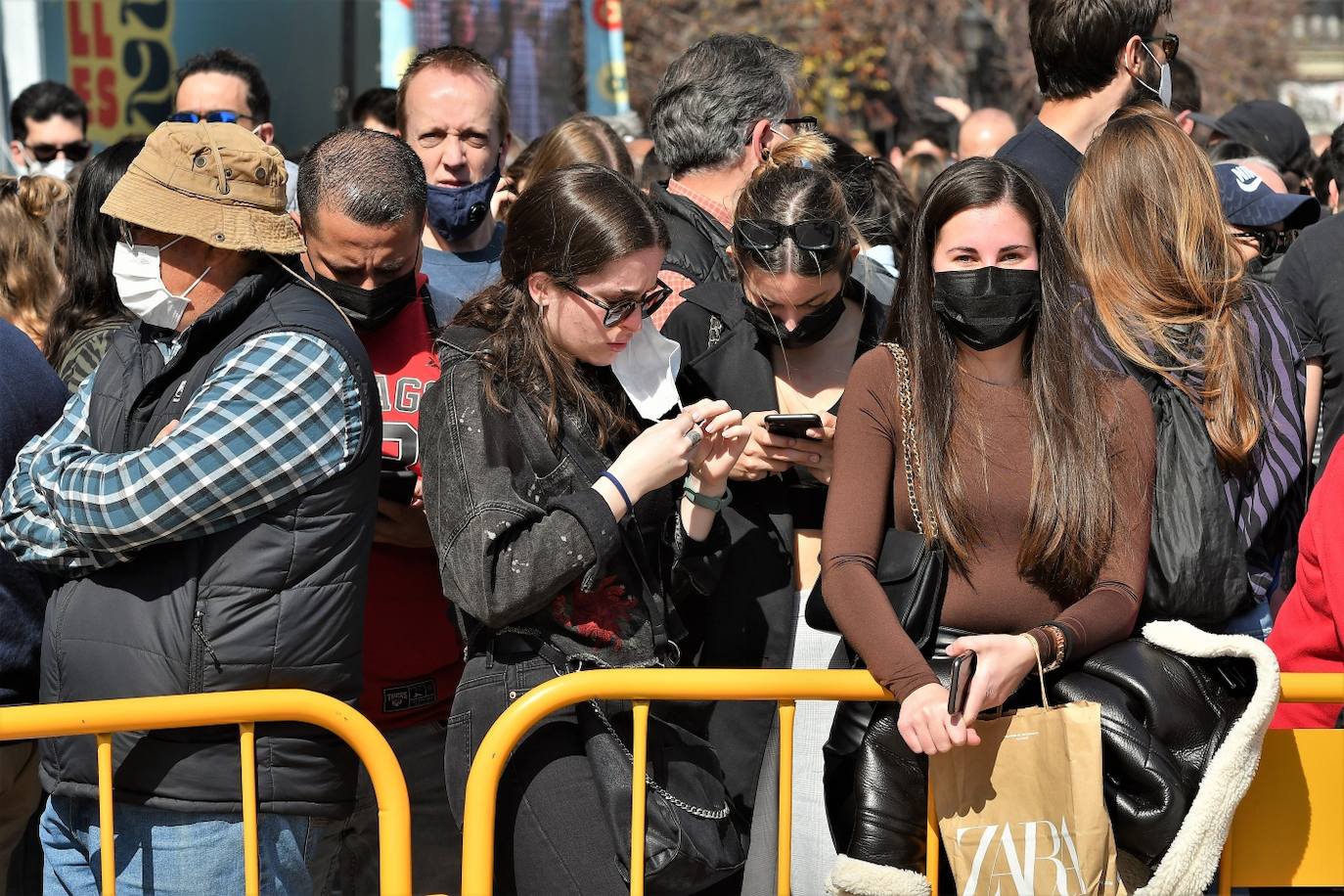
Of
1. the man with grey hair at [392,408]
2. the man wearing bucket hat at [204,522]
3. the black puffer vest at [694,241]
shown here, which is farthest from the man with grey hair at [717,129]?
the man wearing bucket hat at [204,522]

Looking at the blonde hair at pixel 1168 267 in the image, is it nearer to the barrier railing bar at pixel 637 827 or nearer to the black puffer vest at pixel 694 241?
the black puffer vest at pixel 694 241

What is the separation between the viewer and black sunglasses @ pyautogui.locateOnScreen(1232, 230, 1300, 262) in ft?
16.4

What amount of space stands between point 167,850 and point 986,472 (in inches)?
70.1

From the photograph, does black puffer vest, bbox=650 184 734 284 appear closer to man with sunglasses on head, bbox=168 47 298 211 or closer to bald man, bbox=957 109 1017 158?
man with sunglasses on head, bbox=168 47 298 211

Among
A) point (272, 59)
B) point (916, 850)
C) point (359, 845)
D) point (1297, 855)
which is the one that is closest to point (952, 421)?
point (916, 850)

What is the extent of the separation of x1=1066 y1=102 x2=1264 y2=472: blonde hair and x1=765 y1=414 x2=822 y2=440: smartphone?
2.23 ft

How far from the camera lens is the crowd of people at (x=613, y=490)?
2.73m

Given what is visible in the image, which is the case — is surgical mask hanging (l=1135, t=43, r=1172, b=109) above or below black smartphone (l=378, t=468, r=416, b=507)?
above

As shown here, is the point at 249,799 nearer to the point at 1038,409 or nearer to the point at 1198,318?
the point at 1038,409

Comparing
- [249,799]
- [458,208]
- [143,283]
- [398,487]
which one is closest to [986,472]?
[398,487]

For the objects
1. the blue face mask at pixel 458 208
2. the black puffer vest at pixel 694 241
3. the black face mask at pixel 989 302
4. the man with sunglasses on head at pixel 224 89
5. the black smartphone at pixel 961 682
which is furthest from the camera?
the man with sunglasses on head at pixel 224 89

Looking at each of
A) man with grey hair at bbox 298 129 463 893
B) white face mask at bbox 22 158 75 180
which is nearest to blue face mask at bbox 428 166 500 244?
man with grey hair at bbox 298 129 463 893

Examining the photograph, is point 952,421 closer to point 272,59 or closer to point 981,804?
point 981,804

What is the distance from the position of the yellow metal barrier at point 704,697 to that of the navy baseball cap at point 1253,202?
2360mm
